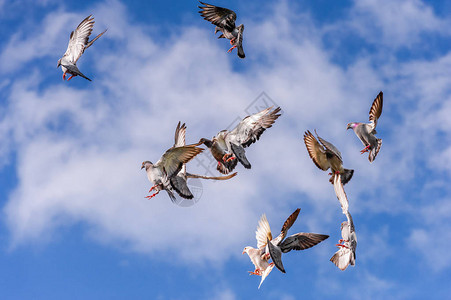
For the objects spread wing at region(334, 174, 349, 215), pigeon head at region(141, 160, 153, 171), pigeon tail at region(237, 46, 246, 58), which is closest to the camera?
pigeon head at region(141, 160, 153, 171)

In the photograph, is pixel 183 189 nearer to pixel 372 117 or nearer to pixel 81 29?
pixel 372 117

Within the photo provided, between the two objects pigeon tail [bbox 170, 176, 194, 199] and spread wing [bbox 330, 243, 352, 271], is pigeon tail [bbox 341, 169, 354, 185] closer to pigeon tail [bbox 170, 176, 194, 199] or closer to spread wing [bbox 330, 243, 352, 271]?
spread wing [bbox 330, 243, 352, 271]

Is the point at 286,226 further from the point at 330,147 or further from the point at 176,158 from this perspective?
the point at 176,158

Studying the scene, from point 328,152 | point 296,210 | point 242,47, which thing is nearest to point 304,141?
point 328,152

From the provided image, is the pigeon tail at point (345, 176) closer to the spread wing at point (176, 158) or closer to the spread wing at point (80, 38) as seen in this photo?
the spread wing at point (176, 158)

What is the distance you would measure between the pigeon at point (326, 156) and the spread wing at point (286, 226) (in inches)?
78.4

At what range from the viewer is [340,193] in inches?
696

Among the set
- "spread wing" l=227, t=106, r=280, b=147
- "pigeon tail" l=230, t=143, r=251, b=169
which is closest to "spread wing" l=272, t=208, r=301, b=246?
"pigeon tail" l=230, t=143, r=251, b=169

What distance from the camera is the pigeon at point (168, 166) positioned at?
15977mm

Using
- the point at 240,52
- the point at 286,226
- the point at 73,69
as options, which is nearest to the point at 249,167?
the point at 286,226

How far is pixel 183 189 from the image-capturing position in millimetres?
17266

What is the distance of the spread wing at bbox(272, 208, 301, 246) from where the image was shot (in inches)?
663

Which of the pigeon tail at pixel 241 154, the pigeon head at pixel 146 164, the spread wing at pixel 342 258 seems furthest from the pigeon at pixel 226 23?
the spread wing at pixel 342 258

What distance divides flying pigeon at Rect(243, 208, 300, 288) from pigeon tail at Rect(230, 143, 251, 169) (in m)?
2.21
